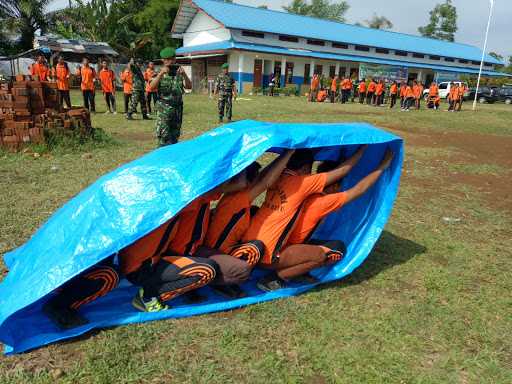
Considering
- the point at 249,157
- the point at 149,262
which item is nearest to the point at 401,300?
the point at 249,157

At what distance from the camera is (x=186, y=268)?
8.64 ft

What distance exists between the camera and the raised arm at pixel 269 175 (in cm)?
286

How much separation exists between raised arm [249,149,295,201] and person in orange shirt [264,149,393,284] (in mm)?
333

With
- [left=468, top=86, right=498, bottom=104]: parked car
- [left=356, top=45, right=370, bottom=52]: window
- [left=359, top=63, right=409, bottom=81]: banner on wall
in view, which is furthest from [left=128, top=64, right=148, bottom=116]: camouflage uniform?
[left=356, top=45, right=370, bottom=52]: window

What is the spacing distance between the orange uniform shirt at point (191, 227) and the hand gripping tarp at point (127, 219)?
0.81ft

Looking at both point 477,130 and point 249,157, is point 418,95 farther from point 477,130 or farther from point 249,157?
point 249,157

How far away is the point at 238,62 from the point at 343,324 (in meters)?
27.6

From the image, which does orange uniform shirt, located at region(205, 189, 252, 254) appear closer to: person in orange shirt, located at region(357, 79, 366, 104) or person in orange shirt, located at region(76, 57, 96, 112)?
person in orange shirt, located at region(76, 57, 96, 112)

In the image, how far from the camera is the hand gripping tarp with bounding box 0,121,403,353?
239cm

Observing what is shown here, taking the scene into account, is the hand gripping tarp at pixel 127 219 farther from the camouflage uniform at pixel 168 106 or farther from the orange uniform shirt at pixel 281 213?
the camouflage uniform at pixel 168 106

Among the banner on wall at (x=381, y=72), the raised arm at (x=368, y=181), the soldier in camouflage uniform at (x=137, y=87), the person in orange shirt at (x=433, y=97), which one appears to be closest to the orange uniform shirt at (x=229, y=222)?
the raised arm at (x=368, y=181)

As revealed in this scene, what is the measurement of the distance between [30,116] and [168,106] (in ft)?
11.0

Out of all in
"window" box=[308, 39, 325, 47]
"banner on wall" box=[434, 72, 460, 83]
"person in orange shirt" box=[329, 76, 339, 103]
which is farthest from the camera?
"banner on wall" box=[434, 72, 460, 83]

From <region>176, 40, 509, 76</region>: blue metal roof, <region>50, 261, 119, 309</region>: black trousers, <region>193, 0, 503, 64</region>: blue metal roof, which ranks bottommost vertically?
<region>50, 261, 119, 309</region>: black trousers
